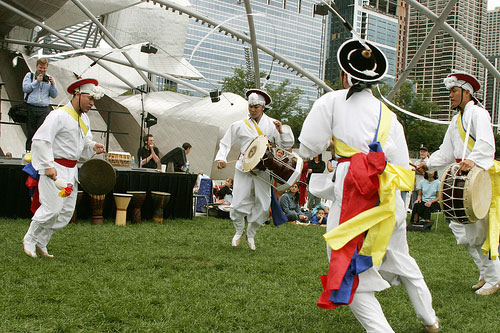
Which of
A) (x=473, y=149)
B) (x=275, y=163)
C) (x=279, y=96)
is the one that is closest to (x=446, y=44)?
(x=279, y=96)

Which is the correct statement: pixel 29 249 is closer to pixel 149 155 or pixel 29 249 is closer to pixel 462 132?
pixel 462 132

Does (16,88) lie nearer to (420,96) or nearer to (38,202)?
(38,202)

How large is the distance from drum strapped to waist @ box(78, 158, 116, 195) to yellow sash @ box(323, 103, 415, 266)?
404 cm

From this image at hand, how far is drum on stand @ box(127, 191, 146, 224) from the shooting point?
35.8 ft

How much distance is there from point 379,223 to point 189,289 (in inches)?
87.0

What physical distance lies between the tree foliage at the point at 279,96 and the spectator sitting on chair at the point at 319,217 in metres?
28.7

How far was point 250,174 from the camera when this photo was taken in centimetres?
780

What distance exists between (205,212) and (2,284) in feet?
29.3

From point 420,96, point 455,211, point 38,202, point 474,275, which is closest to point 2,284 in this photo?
point 38,202

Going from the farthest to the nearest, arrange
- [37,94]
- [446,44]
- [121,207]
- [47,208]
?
[446,44], [37,94], [121,207], [47,208]

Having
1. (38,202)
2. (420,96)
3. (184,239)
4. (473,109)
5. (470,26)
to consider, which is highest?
(470,26)

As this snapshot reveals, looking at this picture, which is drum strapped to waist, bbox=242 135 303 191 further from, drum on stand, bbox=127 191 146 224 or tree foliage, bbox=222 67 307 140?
tree foliage, bbox=222 67 307 140

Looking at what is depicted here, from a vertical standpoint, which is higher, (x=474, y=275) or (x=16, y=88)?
(x=16, y=88)

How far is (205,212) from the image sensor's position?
13812 millimetres
